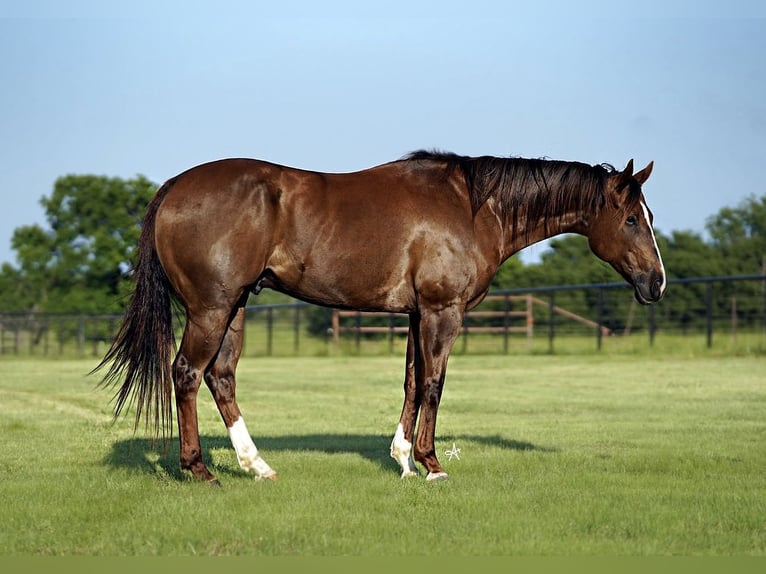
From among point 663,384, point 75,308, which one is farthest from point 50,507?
point 75,308

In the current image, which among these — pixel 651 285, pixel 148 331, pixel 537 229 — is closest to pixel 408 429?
pixel 537 229

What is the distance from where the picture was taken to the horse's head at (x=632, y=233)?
23.0ft

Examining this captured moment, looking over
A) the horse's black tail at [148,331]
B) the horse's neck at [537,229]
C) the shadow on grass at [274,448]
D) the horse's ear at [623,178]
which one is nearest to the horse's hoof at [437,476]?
the shadow on grass at [274,448]

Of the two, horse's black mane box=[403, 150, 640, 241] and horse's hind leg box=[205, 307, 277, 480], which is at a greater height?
horse's black mane box=[403, 150, 640, 241]

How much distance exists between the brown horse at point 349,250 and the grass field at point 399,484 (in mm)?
577

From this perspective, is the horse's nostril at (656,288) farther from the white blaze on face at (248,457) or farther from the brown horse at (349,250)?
the white blaze on face at (248,457)

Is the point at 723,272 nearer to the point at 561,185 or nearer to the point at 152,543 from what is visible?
the point at 561,185

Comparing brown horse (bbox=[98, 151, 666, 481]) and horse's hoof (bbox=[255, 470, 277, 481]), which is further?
horse's hoof (bbox=[255, 470, 277, 481])

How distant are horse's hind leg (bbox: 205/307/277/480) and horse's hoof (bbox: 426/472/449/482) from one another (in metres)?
0.99

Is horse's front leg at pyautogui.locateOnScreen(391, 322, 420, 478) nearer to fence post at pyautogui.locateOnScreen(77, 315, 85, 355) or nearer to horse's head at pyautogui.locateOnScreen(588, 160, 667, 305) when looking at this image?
horse's head at pyautogui.locateOnScreen(588, 160, 667, 305)

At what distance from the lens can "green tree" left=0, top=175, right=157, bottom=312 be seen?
45.8m

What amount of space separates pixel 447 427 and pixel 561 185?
3746mm

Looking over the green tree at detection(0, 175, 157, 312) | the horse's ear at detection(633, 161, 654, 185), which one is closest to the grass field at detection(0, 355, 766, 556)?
the horse's ear at detection(633, 161, 654, 185)

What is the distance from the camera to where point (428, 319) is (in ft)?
21.8
